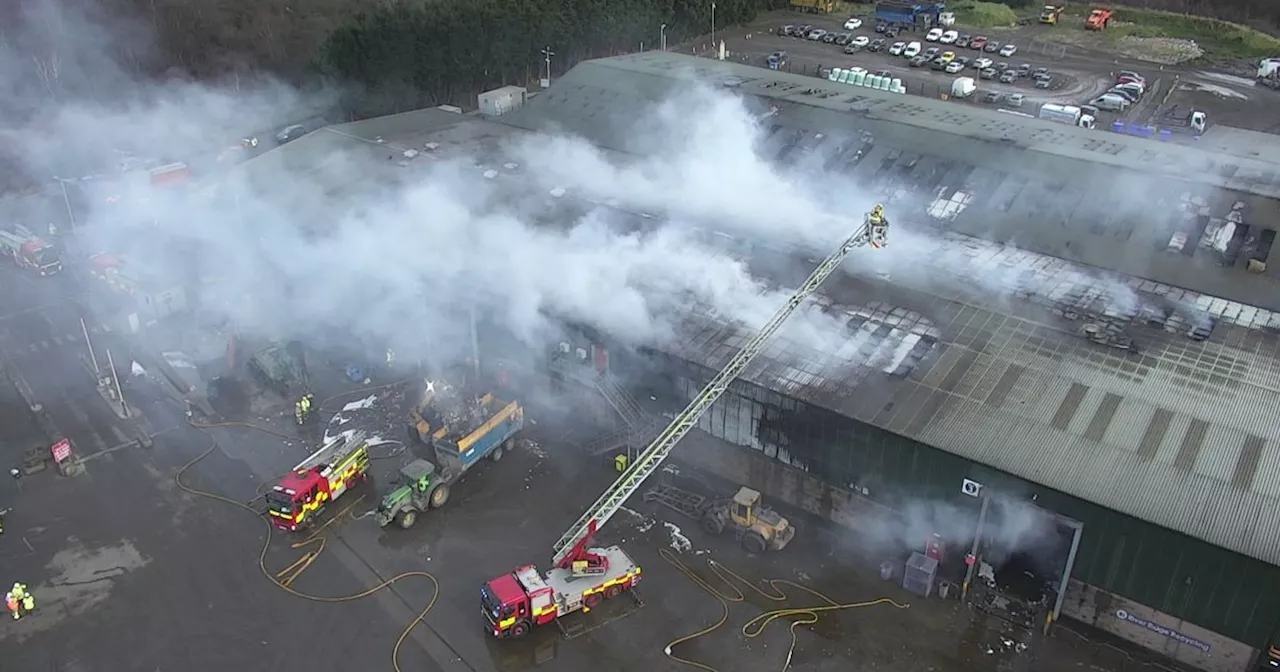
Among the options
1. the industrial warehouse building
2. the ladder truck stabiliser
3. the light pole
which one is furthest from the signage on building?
the light pole

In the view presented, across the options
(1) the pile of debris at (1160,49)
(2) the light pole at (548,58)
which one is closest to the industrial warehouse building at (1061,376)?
(2) the light pole at (548,58)

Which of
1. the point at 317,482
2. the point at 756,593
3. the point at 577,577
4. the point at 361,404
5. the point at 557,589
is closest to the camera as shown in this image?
the point at 557,589

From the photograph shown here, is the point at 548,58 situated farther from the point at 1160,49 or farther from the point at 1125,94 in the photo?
the point at 1160,49

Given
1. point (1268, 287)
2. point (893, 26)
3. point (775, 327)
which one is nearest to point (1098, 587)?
point (775, 327)

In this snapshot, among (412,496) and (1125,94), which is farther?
(1125,94)

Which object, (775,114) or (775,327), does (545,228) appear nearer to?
(775,327)

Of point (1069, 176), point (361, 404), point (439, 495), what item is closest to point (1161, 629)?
point (439, 495)
